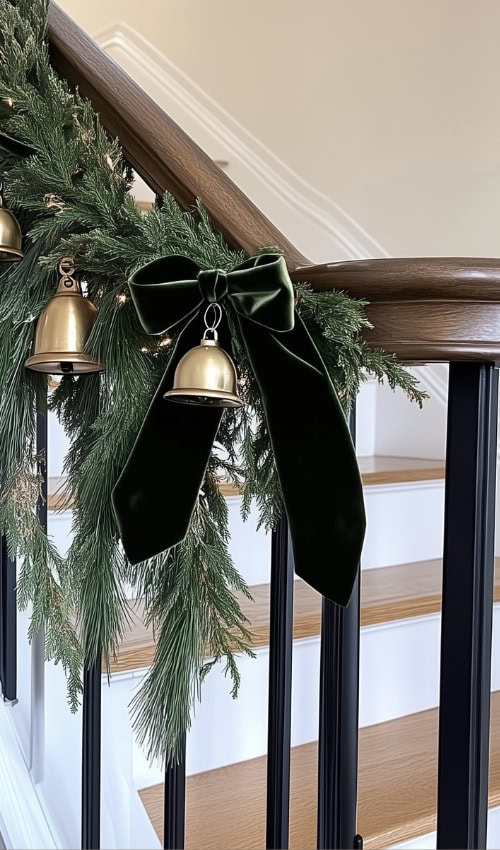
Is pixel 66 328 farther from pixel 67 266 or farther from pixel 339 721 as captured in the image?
pixel 339 721

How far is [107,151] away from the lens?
2.14 ft

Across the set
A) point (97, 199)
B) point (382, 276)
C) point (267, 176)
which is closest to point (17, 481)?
point (97, 199)

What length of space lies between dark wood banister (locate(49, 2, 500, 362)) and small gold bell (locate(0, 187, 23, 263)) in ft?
0.38

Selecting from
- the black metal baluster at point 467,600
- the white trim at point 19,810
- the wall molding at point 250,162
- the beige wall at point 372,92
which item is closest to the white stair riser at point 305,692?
the white trim at point 19,810

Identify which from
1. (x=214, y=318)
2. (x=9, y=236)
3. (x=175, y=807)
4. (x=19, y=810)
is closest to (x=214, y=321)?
(x=214, y=318)

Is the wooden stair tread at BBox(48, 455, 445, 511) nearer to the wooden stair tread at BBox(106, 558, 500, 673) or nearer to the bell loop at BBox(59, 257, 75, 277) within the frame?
the wooden stair tread at BBox(106, 558, 500, 673)

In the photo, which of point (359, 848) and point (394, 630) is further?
point (394, 630)

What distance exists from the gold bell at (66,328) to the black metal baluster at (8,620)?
0.52 m

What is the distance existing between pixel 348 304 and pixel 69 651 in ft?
1.31

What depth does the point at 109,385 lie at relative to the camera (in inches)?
24.8

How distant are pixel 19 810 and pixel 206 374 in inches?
32.0

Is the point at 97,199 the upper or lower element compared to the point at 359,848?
upper

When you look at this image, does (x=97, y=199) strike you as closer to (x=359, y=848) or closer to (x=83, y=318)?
(x=83, y=318)

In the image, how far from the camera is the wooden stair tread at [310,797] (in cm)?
106
